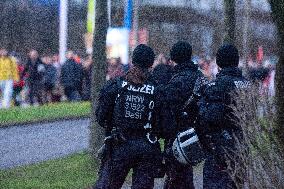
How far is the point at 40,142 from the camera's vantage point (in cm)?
1628

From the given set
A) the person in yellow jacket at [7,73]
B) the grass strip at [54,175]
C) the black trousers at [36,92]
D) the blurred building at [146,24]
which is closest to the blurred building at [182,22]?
the blurred building at [146,24]

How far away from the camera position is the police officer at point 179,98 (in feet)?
25.8

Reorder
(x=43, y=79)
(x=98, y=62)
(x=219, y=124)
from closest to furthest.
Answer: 1. (x=219, y=124)
2. (x=98, y=62)
3. (x=43, y=79)

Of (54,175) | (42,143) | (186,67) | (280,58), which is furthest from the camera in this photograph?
(42,143)

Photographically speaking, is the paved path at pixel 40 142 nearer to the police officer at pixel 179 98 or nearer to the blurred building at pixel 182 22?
the police officer at pixel 179 98

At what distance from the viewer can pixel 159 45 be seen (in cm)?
4822

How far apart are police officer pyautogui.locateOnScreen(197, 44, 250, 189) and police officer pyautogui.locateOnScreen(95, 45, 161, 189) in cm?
46

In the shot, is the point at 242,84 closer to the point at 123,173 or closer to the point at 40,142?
the point at 123,173

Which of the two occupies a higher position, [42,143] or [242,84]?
[242,84]

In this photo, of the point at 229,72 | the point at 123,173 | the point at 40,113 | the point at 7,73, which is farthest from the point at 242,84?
the point at 7,73

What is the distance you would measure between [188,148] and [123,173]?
2.18ft

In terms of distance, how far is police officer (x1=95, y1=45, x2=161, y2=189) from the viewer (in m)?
7.17

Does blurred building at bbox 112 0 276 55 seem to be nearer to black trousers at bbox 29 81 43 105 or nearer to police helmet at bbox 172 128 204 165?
black trousers at bbox 29 81 43 105

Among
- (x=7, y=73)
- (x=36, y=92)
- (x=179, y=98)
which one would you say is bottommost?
(x=36, y=92)
